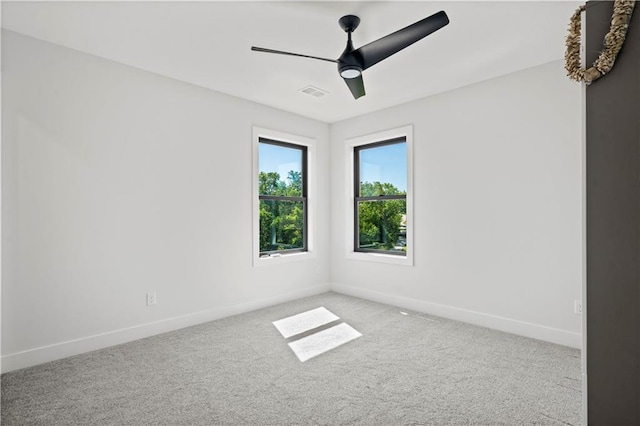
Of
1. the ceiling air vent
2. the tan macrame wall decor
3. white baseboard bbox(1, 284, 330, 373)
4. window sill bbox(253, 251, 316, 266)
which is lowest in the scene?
white baseboard bbox(1, 284, 330, 373)

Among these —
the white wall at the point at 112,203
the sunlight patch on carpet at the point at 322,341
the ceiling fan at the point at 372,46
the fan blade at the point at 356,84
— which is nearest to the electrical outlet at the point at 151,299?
the white wall at the point at 112,203

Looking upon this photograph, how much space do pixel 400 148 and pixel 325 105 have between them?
115 centimetres

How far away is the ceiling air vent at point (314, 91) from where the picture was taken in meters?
3.70

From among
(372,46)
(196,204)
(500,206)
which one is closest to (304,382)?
(196,204)

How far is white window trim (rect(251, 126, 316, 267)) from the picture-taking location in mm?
4180

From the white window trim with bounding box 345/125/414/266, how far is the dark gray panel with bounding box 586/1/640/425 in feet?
9.78

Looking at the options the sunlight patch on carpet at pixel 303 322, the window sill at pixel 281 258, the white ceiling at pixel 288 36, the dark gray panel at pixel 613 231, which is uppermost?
the white ceiling at pixel 288 36

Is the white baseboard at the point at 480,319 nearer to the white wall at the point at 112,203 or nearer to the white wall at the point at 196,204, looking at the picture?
the white wall at the point at 196,204

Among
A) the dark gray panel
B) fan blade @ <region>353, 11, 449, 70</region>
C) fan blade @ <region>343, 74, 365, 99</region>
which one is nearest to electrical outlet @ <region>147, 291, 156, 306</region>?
fan blade @ <region>343, 74, 365, 99</region>

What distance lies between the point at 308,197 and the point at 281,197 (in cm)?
46

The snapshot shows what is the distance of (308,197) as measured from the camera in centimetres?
495

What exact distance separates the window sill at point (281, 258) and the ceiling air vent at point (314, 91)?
6.81 feet

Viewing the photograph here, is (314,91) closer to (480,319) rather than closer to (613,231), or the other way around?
(480,319)

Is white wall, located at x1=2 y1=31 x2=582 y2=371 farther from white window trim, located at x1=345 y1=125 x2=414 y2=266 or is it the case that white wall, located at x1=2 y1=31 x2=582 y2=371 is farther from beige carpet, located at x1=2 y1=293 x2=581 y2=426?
beige carpet, located at x1=2 y1=293 x2=581 y2=426
